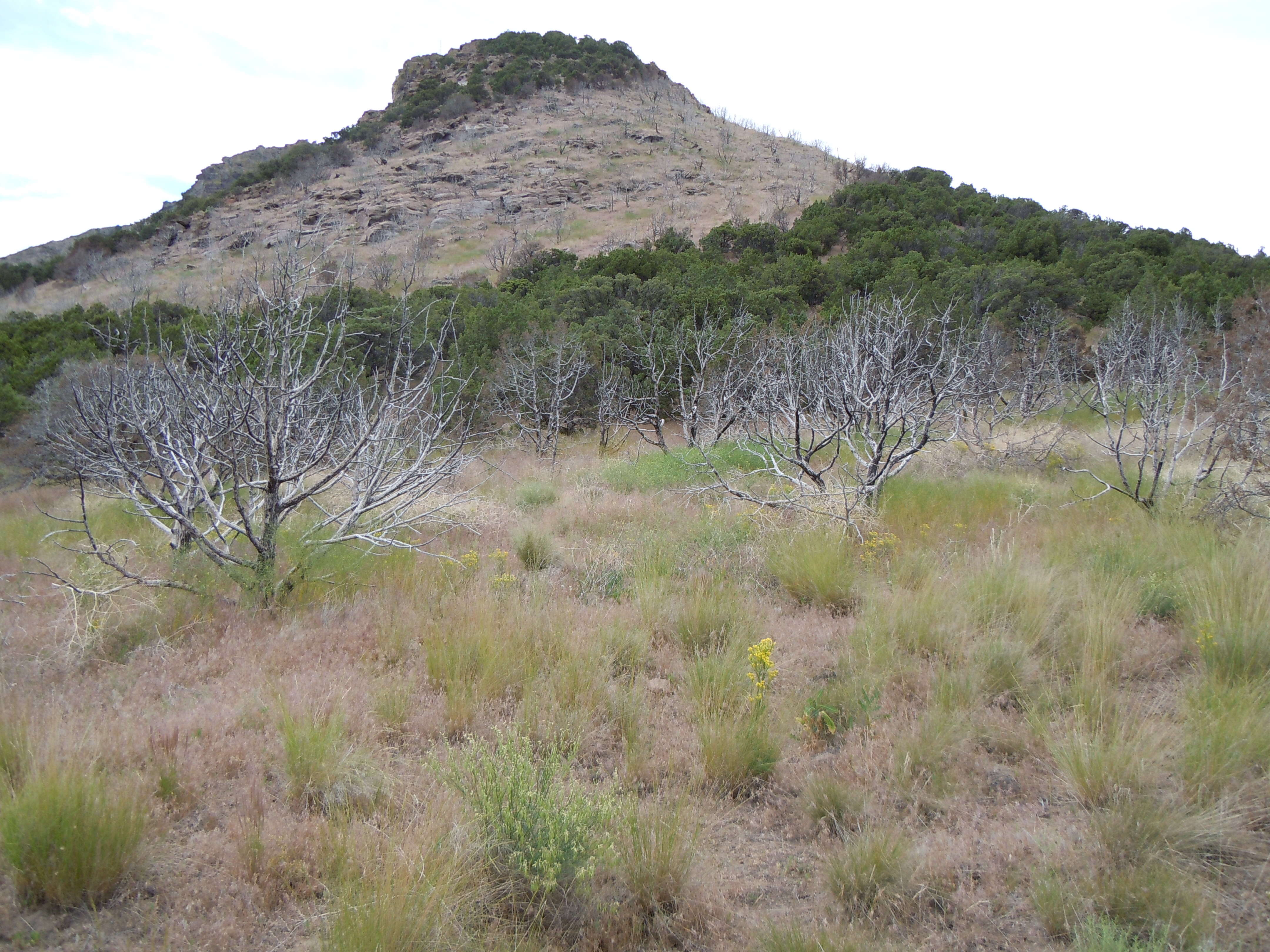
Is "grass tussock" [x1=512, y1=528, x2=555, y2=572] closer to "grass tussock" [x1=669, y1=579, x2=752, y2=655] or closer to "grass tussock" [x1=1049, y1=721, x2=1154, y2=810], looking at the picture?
"grass tussock" [x1=669, y1=579, x2=752, y2=655]

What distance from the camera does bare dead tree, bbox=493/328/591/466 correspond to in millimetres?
15312

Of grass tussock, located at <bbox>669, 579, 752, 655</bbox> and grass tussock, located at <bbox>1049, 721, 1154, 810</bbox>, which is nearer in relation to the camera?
grass tussock, located at <bbox>1049, 721, 1154, 810</bbox>

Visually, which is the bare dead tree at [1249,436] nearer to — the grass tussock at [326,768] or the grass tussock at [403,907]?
the grass tussock at [403,907]

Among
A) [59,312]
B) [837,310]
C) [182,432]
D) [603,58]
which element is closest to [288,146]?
[603,58]

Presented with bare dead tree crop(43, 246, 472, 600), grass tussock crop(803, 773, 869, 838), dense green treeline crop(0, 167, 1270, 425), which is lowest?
grass tussock crop(803, 773, 869, 838)

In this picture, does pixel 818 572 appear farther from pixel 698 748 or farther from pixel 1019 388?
pixel 1019 388

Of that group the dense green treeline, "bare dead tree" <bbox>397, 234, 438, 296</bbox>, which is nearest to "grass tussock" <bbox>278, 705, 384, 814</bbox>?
the dense green treeline

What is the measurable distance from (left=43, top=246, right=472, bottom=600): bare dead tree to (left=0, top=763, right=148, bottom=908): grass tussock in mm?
1924

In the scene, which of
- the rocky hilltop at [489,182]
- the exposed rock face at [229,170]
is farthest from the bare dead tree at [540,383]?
the exposed rock face at [229,170]

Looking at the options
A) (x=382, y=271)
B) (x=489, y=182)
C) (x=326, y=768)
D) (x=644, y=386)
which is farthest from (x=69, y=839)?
(x=489, y=182)

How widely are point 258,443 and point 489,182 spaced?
5177 cm

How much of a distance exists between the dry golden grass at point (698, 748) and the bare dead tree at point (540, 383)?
33.3 feet

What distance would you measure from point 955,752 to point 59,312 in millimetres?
41173

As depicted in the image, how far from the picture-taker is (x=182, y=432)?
583cm
